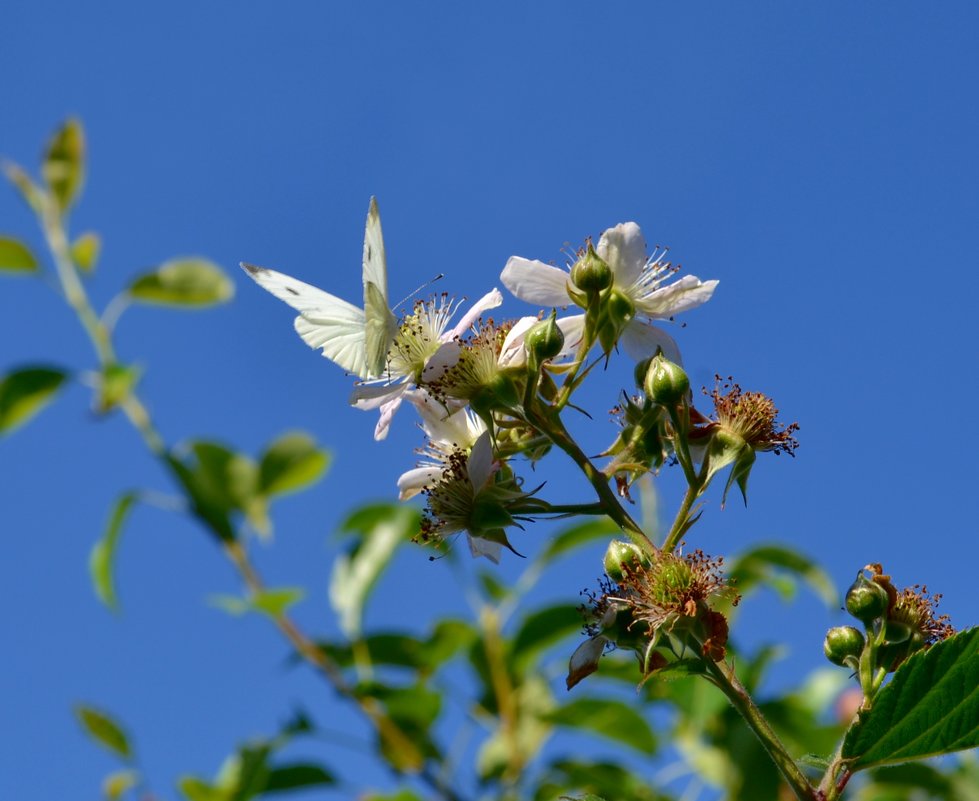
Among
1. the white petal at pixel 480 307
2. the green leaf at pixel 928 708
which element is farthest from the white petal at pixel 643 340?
the green leaf at pixel 928 708

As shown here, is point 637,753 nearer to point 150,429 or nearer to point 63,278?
point 150,429

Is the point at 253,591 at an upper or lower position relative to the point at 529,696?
lower

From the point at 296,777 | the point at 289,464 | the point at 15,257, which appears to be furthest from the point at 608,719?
the point at 15,257

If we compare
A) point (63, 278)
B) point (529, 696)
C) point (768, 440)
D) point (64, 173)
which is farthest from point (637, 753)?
point (64, 173)

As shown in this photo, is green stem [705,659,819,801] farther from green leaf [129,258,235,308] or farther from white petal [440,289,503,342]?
green leaf [129,258,235,308]

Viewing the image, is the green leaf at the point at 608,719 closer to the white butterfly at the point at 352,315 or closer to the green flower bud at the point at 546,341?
the white butterfly at the point at 352,315
